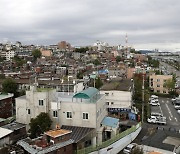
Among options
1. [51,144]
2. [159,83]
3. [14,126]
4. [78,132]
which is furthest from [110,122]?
[159,83]

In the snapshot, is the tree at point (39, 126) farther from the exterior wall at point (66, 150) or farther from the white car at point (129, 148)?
the white car at point (129, 148)

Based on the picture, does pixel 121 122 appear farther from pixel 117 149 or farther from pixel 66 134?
pixel 66 134

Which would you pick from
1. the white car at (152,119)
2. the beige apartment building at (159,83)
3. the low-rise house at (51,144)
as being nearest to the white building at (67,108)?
the low-rise house at (51,144)

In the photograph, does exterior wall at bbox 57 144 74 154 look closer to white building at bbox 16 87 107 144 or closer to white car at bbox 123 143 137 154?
white building at bbox 16 87 107 144

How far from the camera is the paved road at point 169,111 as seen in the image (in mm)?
20906

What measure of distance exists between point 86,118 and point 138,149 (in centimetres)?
350

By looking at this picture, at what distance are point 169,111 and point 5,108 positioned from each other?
1547 cm

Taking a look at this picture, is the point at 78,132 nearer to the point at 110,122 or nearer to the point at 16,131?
the point at 110,122

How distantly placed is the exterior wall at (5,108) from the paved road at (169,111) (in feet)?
42.3

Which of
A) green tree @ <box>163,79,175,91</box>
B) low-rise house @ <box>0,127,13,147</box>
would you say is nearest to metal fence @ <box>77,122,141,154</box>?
low-rise house @ <box>0,127,13,147</box>

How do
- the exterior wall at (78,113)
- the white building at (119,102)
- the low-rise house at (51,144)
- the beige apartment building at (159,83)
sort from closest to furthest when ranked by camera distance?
1. the low-rise house at (51,144)
2. the exterior wall at (78,113)
3. the white building at (119,102)
4. the beige apartment building at (159,83)

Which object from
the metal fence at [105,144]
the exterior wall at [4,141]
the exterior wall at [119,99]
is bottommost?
the metal fence at [105,144]

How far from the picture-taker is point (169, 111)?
24828 mm

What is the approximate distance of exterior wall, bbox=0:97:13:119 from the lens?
19225 millimetres
